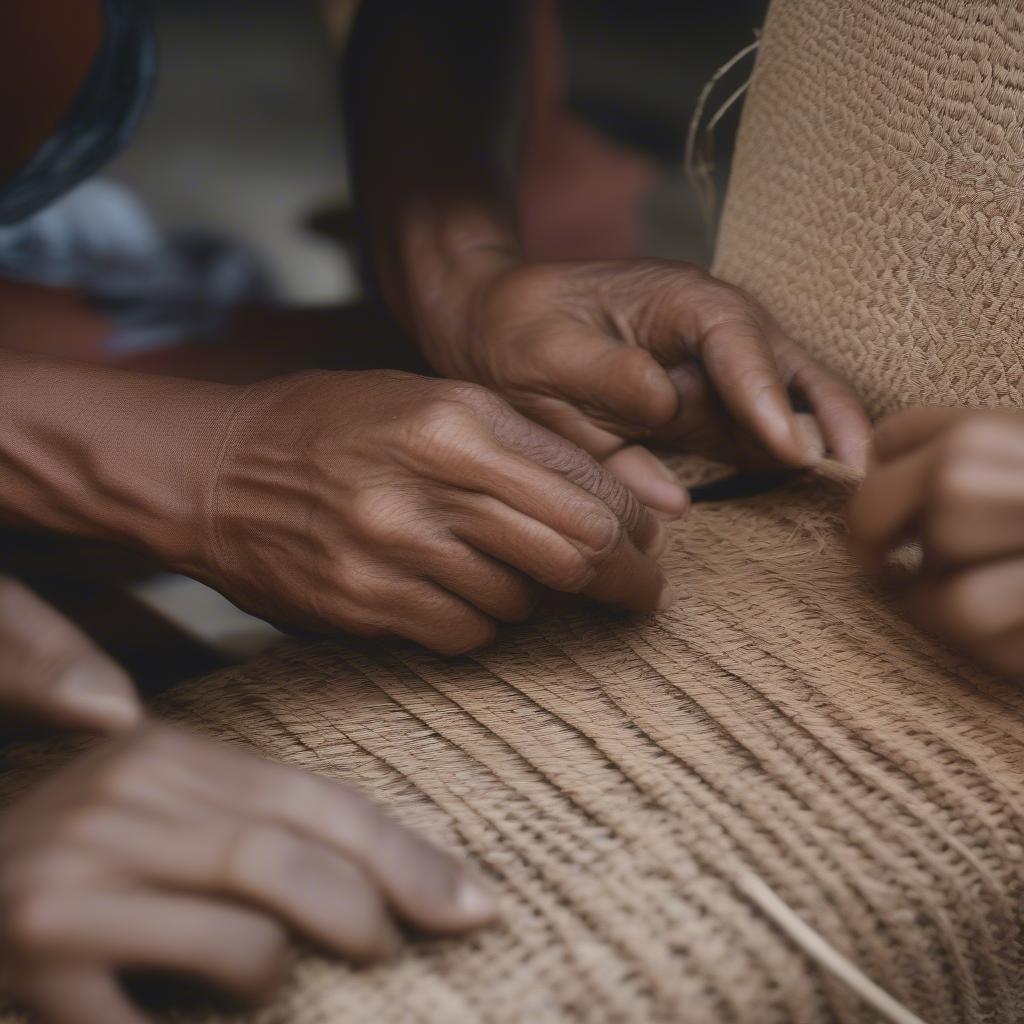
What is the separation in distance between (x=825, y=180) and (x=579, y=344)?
0.18 m

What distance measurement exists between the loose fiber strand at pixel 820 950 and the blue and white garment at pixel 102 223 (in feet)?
2.40

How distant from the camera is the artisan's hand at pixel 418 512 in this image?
1.60 feet

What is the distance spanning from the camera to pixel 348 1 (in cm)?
162

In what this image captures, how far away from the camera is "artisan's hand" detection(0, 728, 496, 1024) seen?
1.02ft

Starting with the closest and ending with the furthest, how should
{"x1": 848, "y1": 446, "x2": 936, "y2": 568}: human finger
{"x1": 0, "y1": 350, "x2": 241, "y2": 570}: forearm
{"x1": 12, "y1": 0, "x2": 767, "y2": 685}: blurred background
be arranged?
{"x1": 848, "y1": 446, "x2": 936, "y2": 568}: human finger, {"x1": 0, "y1": 350, "x2": 241, "y2": 570}: forearm, {"x1": 12, "y1": 0, "x2": 767, "y2": 685}: blurred background

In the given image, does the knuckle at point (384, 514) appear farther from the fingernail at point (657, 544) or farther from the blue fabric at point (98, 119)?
the blue fabric at point (98, 119)

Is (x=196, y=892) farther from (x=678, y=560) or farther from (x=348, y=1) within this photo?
(x=348, y=1)

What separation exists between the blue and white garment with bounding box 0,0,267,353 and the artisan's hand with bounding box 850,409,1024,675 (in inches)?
27.2

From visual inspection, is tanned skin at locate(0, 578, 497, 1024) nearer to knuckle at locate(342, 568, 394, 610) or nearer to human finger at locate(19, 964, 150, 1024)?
human finger at locate(19, 964, 150, 1024)

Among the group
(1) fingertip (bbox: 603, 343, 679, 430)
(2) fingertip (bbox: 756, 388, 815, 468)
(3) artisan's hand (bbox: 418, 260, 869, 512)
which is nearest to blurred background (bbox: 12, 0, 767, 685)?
(3) artisan's hand (bbox: 418, 260, 869, 512)

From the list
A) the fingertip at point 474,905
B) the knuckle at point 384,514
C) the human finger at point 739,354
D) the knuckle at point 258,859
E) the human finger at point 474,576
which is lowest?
the fingertip at point 474,905

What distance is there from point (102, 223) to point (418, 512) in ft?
2.69

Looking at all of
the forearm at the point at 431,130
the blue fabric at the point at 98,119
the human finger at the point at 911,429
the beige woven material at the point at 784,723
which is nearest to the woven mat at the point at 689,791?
the beige woven material at the point at 784,723

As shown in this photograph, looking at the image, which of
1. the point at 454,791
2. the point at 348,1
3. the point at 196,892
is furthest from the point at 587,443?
the point at 348,1
